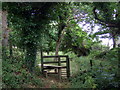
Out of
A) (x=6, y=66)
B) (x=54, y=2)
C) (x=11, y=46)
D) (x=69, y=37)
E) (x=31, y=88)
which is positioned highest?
(x=54, y=2)

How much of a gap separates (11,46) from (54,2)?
312 cm

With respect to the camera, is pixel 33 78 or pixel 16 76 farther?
pixel 33 78

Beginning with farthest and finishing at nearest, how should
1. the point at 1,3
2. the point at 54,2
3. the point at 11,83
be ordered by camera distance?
1. the point at 54,2
2. the point at 1,3
3. the point at 11,83

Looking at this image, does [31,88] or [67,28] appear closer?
[31,88]

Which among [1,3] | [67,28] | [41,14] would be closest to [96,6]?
[41,14]

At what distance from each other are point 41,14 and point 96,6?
2728 mm

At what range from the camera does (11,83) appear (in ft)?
13.9

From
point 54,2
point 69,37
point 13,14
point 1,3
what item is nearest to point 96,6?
point 54,2

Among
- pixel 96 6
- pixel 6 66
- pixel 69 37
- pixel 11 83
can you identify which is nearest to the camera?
pixel 11 83

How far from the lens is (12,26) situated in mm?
5691

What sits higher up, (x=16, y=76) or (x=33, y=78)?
(x=16, y=76)

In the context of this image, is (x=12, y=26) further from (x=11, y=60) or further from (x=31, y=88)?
(x=31, y=88)

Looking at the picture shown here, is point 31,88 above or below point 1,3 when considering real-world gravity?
below

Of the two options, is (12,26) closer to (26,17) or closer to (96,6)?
(26,17)
